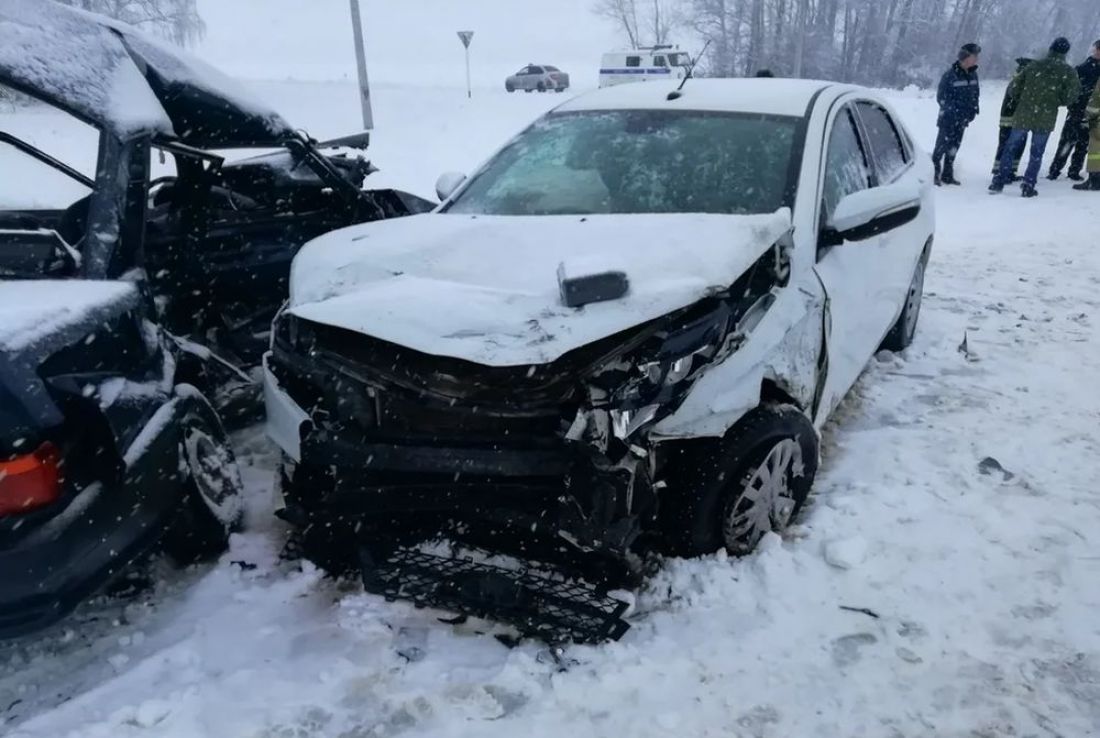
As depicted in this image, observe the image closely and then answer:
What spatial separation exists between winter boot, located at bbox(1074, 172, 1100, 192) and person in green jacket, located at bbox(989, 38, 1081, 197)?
0.96 m

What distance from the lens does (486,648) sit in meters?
2.59

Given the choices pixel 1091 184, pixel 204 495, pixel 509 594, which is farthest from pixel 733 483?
pixel 1091 184

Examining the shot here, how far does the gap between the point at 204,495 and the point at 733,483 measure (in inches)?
74.9

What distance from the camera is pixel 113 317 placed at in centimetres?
247

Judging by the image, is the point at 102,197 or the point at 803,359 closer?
the point at 102,197

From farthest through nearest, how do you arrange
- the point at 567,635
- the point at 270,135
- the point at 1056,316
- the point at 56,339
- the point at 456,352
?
the point at 1056,316, the point at 270,135, the point at 567,635, the point at 456,352, the point at 56,339

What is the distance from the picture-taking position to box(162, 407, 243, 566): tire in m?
2.84

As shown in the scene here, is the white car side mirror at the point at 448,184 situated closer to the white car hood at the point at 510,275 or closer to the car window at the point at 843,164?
the white car hood at the point at 510,275

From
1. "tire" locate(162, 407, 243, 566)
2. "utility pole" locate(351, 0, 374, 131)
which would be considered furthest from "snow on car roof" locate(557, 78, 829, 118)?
"utility pole" locate(351, 0, 374, 131)

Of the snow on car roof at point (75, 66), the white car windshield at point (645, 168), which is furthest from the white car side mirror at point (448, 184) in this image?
the snow on car roof at point (75, 66)

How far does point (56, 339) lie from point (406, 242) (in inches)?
50.9

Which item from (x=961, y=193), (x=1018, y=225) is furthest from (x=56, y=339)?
(x=961, y=193)

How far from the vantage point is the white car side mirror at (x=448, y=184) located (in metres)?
4.12

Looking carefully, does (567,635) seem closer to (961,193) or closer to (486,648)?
(486,648)
